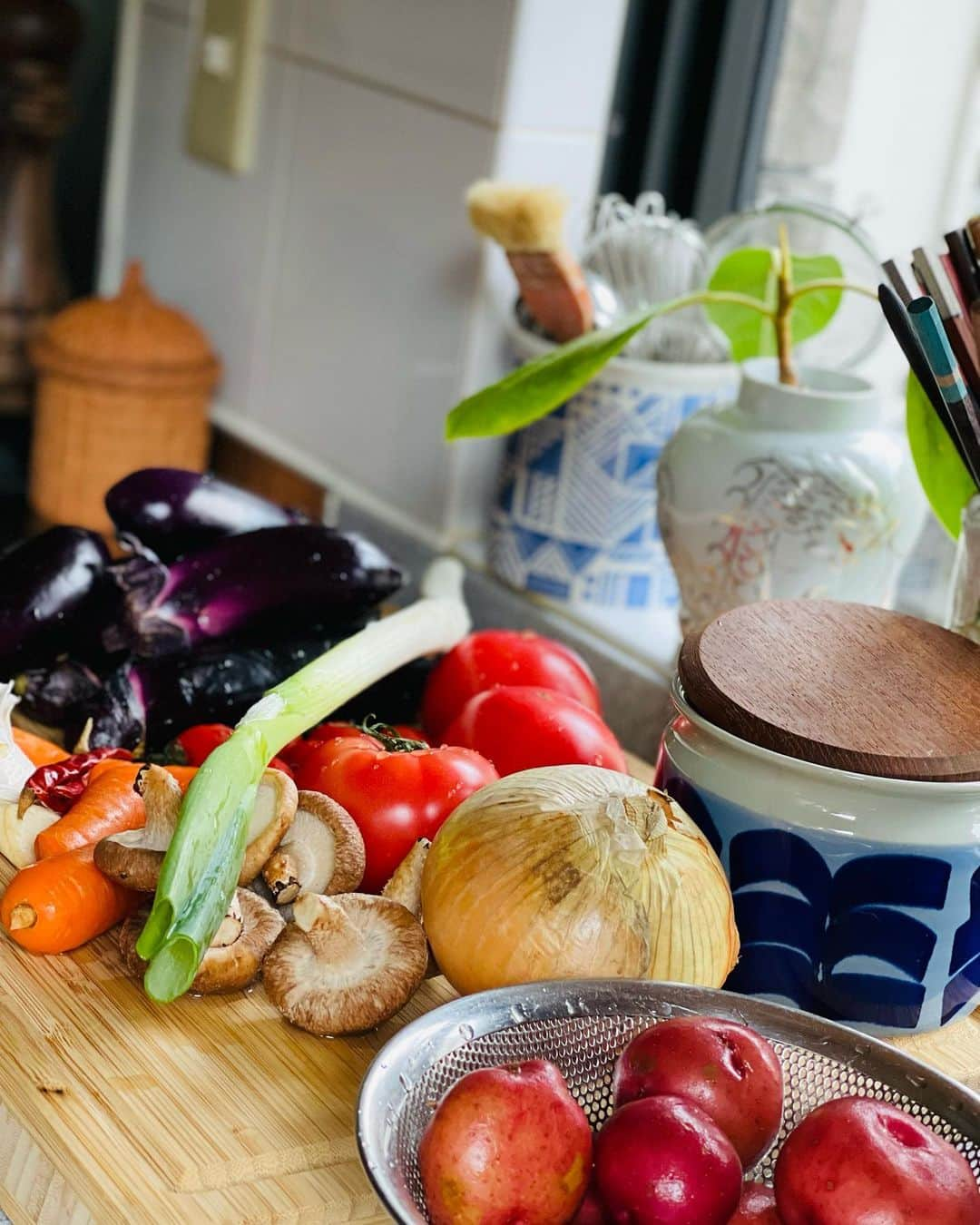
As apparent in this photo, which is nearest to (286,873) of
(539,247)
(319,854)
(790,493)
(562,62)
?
(319,854)

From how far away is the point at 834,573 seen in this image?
1.13 m

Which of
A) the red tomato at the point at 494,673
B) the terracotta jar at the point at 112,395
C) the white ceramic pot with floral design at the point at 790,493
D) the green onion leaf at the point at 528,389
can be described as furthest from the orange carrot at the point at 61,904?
the terracotta jar at the point at 112,395

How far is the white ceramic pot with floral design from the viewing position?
3.62 ft

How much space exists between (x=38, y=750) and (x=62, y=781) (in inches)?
3.0

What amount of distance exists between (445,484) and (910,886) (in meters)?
0.91

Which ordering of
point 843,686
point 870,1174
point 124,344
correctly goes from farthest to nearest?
point 124,344
point 843,686
point 870,1174

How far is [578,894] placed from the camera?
0.71 metres

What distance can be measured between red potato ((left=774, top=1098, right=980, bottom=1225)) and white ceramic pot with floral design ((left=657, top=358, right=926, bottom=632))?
56 centimetres

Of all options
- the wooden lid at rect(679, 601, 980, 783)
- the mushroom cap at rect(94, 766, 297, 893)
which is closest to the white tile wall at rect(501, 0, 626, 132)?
the wooden lid at rect(679, 601, 980, 783)

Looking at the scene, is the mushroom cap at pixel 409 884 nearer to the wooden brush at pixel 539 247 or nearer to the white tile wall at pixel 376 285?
the wooden brush at pixel 539 247

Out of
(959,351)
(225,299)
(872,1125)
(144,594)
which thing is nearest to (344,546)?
(144,594)

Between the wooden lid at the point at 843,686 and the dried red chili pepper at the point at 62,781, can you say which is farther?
the dried red chili pepper at the point at 62,781

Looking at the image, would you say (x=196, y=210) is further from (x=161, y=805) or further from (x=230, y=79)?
(x=161, y=805)

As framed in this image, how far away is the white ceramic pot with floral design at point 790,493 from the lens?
3.62 feet
